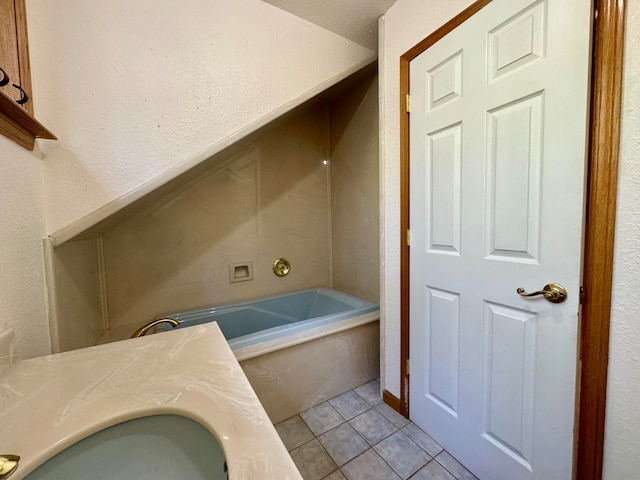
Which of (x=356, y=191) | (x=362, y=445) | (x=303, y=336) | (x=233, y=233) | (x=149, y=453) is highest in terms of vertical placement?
(x=356, y=191)

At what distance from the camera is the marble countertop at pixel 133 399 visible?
1.35 ft

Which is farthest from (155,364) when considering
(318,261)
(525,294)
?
(318,261)

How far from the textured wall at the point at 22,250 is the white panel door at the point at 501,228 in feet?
4.76

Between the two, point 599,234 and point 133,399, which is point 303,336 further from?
point 599,234

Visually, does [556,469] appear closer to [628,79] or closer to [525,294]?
[525,294]

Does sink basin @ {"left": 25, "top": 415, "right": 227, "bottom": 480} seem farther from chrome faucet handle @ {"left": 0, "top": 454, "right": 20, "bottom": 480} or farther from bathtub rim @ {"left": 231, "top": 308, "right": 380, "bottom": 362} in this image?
bathtub rim @ {"left": 231, "top": 308, "right": 380, "bottom": 362}

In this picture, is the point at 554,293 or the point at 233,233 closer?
the point at 554,293

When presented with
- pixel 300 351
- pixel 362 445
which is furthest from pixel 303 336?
pixel 362 445

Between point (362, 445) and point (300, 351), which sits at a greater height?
point (300, 351)

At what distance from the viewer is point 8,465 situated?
1.28 feet

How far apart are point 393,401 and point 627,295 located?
3.94 ft

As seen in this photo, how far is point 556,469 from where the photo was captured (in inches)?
34.1

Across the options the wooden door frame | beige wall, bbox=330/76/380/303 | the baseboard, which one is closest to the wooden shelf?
the wooden door frame

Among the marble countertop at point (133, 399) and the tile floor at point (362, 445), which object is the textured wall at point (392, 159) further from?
the marble countertop at point (133, 399)
